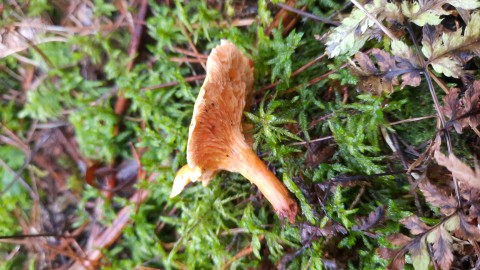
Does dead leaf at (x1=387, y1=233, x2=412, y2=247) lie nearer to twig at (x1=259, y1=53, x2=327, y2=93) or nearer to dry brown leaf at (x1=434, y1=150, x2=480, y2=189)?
dry brown leaf at (x1=434, y1=150, x2=480, y2=189)

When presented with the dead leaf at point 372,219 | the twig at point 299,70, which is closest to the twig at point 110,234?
the twig at point 299,70

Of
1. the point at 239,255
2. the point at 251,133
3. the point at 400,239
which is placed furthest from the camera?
the point at 239,255

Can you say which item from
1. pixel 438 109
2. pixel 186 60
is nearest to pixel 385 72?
pixel 438 109

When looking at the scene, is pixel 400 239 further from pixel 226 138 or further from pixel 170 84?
pixel 170 84

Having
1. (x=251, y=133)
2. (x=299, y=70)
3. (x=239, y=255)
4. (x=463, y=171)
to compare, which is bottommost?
(x=239, y=255)

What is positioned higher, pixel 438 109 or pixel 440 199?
pixel 438 109

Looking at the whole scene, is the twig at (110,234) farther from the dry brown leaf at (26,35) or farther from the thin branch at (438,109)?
the thin branch at (438,109)

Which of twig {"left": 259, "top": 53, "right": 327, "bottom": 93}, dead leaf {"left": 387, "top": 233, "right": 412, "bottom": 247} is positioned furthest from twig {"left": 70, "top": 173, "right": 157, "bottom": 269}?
dead leaf {"left": 387, "top": 233, "right": 412, "bottom": 247}

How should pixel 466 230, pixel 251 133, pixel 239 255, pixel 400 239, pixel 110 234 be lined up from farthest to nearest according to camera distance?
pixel 110 234
pixel 239 255
pixel 251 133
pixel 400 239
pixel 466 230

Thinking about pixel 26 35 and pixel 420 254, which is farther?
pixel 26 35
